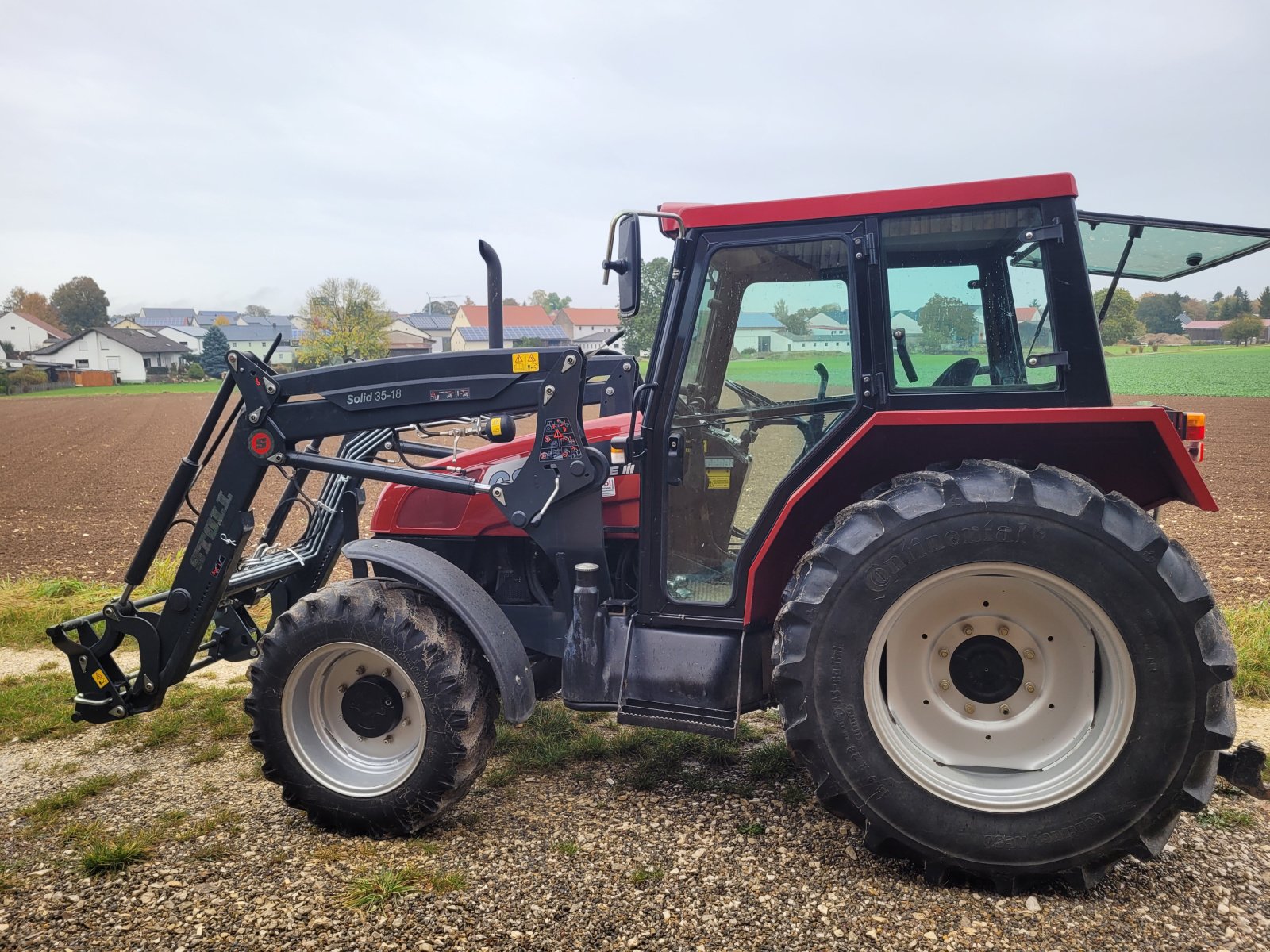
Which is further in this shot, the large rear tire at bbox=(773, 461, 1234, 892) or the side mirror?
the side mirror

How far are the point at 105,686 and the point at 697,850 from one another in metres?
2.77

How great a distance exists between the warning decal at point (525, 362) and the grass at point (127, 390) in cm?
4964

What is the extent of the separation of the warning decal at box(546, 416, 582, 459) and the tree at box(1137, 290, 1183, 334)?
27.5 m

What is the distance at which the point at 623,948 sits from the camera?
277 centimetres

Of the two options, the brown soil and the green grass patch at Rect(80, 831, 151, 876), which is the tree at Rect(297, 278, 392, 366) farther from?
the green grass patch at Rect(80, 831, 151, 876)

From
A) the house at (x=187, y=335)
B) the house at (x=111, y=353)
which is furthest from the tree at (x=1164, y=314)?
the house at (x=187, y=335)

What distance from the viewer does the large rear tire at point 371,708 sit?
11.2 feet

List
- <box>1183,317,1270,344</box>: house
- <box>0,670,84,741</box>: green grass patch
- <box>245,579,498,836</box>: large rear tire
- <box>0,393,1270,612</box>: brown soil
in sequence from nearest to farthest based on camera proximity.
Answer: <box>245,579,498,836</box>: large rear tire < <box>0,670,84,741</box>: green grass patch < <box>0,393,1270,612</box>: brown soil < <box>1183,317,1270,344</box>: house

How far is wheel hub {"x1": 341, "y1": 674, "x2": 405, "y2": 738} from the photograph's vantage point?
11.9 feet

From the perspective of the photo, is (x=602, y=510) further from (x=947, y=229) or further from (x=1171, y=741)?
(x=1171, y=741)

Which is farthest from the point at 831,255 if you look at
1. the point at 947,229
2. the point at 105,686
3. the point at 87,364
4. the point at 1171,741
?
the point at 87,364

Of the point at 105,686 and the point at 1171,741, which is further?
the point at 105,686

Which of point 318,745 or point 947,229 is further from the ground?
point 947,229

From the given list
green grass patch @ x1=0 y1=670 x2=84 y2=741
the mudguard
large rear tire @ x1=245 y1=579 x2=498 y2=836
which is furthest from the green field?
green grass patch @ x1=0 y1=670 x2=84 y2=741
